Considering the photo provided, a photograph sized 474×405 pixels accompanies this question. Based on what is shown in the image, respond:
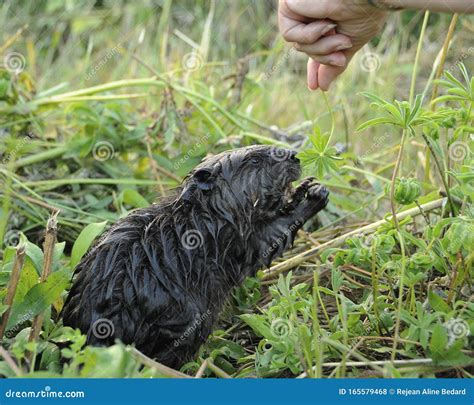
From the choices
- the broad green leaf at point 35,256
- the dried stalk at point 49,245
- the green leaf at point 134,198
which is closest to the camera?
the dried stalk at point 49,245

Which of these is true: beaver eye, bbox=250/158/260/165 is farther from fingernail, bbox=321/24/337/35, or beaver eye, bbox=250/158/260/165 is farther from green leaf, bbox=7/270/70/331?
green leaf, bbox=7/270/70/331

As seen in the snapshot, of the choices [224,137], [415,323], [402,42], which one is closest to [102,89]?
[224,137]

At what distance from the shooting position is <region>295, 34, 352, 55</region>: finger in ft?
10.2

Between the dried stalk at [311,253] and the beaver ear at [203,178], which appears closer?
the beaver ear at [203,178]

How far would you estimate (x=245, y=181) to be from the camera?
10.5ft

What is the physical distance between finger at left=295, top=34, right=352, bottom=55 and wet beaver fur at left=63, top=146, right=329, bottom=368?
0.44m

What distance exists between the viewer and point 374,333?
2855 millimetres

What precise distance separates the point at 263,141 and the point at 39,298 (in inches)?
69.8

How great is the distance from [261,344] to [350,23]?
1.29 meters

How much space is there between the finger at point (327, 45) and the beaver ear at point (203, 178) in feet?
2.01

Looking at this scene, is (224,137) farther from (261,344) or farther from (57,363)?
(57,363)

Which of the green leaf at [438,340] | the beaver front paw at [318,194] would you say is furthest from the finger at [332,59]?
A: the green leaf at [438,340]

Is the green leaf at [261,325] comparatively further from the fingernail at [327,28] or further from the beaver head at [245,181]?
the fingernail at [327,28]

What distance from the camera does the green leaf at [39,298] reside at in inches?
109
